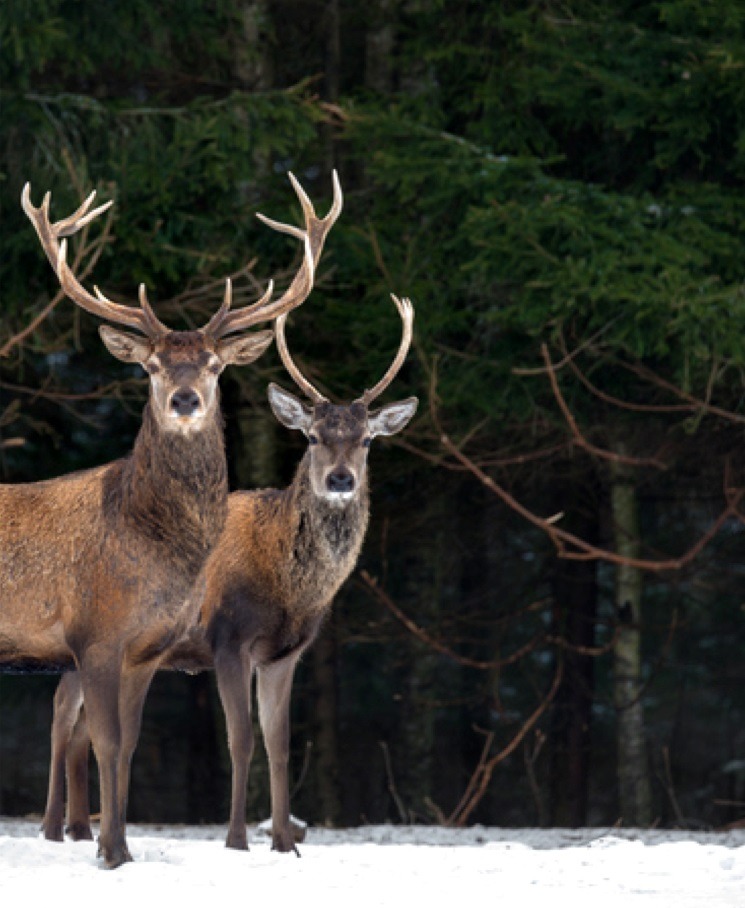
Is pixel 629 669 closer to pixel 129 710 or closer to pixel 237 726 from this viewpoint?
pixel 237 726

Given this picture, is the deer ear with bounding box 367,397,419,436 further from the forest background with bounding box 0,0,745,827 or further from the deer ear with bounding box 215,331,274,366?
the forest background with bounding box 0,0,745,827

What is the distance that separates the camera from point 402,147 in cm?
1531

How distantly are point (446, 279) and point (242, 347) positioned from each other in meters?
7.49

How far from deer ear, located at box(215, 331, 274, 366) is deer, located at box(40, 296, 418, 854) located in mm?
1010

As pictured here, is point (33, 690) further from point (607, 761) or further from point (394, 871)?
point (394, 871)

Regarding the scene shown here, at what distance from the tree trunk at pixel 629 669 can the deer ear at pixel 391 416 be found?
737cm

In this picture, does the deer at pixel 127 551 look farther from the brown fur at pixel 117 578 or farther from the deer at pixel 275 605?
the deer at pixel 275 605

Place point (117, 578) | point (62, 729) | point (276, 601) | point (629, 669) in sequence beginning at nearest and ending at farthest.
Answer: point (117, 578), point (62, 729), point (276, 601), point (629, 669)

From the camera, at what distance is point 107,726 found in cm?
806

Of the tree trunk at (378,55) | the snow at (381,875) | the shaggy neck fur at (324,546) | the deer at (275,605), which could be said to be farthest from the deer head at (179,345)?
the tree trunk at (378,55)

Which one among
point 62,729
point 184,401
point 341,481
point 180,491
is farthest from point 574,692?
point 184,401

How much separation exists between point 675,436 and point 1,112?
261 inches

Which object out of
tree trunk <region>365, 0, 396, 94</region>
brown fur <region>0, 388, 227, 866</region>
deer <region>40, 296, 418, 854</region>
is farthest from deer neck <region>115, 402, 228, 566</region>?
tree trunk <region>365, 0, 396, 94</region>

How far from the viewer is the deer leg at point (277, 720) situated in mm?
9328
